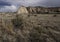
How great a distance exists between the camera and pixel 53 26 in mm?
31266

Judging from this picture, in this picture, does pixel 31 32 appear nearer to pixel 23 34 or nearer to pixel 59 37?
pixel 23 34

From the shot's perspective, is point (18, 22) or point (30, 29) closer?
point (30, 29)

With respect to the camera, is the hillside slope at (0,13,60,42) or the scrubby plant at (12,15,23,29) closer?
the hillside slope at (0,13,60,42)

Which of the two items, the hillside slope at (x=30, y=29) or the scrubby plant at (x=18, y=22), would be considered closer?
the hillside slope at (x=30, y=29)

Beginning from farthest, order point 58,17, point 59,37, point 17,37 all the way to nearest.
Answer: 1. point 58,17
2. point 17,37
3. point 59,37

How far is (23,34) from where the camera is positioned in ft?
103

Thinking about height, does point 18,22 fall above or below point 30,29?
above

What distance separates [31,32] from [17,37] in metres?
1.65

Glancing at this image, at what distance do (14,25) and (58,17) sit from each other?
5504mm

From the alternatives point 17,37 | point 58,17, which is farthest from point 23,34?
point 58,17

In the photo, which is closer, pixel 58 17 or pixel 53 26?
pixel 53 26

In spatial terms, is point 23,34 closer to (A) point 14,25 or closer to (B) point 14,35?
(B) point 14,35

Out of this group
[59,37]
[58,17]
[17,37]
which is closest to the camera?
[59,37]

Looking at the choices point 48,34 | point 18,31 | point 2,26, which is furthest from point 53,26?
point 2,26
